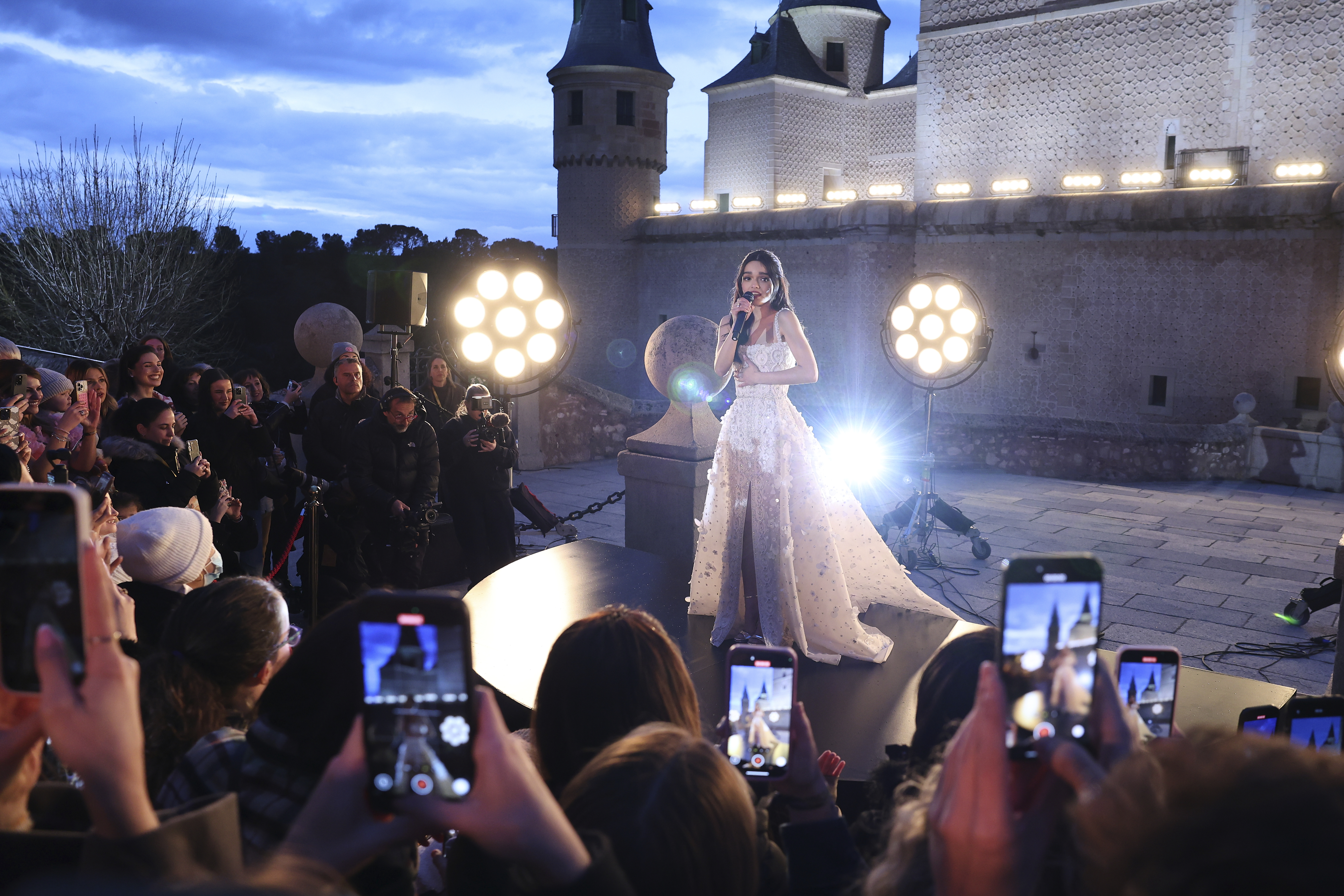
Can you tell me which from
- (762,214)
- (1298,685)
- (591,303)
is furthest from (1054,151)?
(1298,685)

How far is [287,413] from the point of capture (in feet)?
24.8

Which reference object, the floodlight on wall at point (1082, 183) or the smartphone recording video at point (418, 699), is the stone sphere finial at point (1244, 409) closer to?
the floodlight on wall at point (1082, 183)

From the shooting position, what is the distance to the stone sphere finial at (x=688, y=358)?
19.9 feet

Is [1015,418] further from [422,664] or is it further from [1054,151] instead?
[422,664]

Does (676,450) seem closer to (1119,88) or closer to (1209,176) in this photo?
(1209,176)

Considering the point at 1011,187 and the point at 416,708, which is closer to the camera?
the point at 416,708

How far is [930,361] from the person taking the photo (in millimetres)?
8844

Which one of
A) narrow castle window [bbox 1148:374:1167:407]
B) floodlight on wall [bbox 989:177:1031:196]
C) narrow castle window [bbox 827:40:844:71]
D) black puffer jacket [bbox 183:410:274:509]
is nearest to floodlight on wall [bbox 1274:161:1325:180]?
narrow castle window [bbox 1148:374:1167:407]

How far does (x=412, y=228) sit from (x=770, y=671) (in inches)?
1911

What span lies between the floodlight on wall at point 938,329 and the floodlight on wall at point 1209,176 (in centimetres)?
1195

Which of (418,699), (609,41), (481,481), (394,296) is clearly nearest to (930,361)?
(481,481)

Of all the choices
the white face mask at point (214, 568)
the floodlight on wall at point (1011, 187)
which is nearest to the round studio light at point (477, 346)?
the white face mask at point (214, 568)

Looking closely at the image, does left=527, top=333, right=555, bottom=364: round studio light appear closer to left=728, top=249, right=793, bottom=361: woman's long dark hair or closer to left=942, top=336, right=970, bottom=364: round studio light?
left=728, top=249, right=793, bottom=361: woman's long dark hair

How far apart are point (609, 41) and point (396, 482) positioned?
2490 cm
